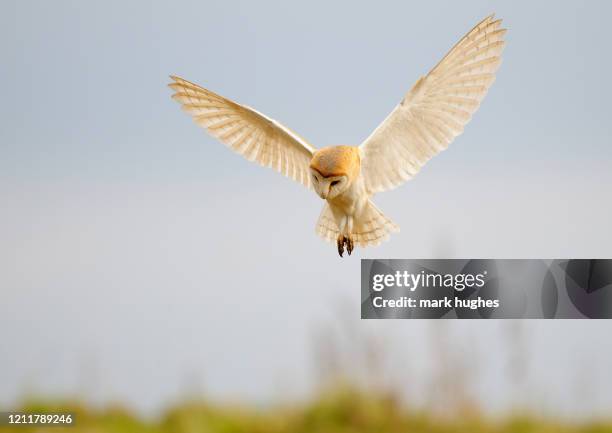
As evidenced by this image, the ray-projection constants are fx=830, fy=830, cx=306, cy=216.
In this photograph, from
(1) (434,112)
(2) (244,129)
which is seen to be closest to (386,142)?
(1) (434,112)

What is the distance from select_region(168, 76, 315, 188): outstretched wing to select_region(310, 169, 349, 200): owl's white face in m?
0.45

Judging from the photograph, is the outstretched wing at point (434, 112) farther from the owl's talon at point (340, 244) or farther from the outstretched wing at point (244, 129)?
the outstretched wing at point (244, 129)

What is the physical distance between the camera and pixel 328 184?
9.20 ft

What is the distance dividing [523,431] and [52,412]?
6.71 ft

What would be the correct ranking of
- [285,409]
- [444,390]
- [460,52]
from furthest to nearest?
[285,409] < [444,390] < [460,52]

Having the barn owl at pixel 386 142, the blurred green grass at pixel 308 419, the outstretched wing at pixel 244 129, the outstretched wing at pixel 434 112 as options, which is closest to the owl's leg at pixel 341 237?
the barn owl at pixel 386 142

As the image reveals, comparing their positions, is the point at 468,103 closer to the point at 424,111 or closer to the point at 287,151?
the point at 424,111

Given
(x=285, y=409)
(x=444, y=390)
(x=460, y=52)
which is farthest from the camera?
(x=285, y=409)

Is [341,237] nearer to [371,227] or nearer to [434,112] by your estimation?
[371,227]

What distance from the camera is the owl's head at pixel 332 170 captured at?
2.80 m

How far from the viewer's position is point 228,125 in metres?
3.43

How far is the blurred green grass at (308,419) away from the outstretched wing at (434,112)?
0.96 m

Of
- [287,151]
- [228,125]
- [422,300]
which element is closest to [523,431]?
[422,300]

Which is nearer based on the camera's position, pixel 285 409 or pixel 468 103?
pixel 468 103
